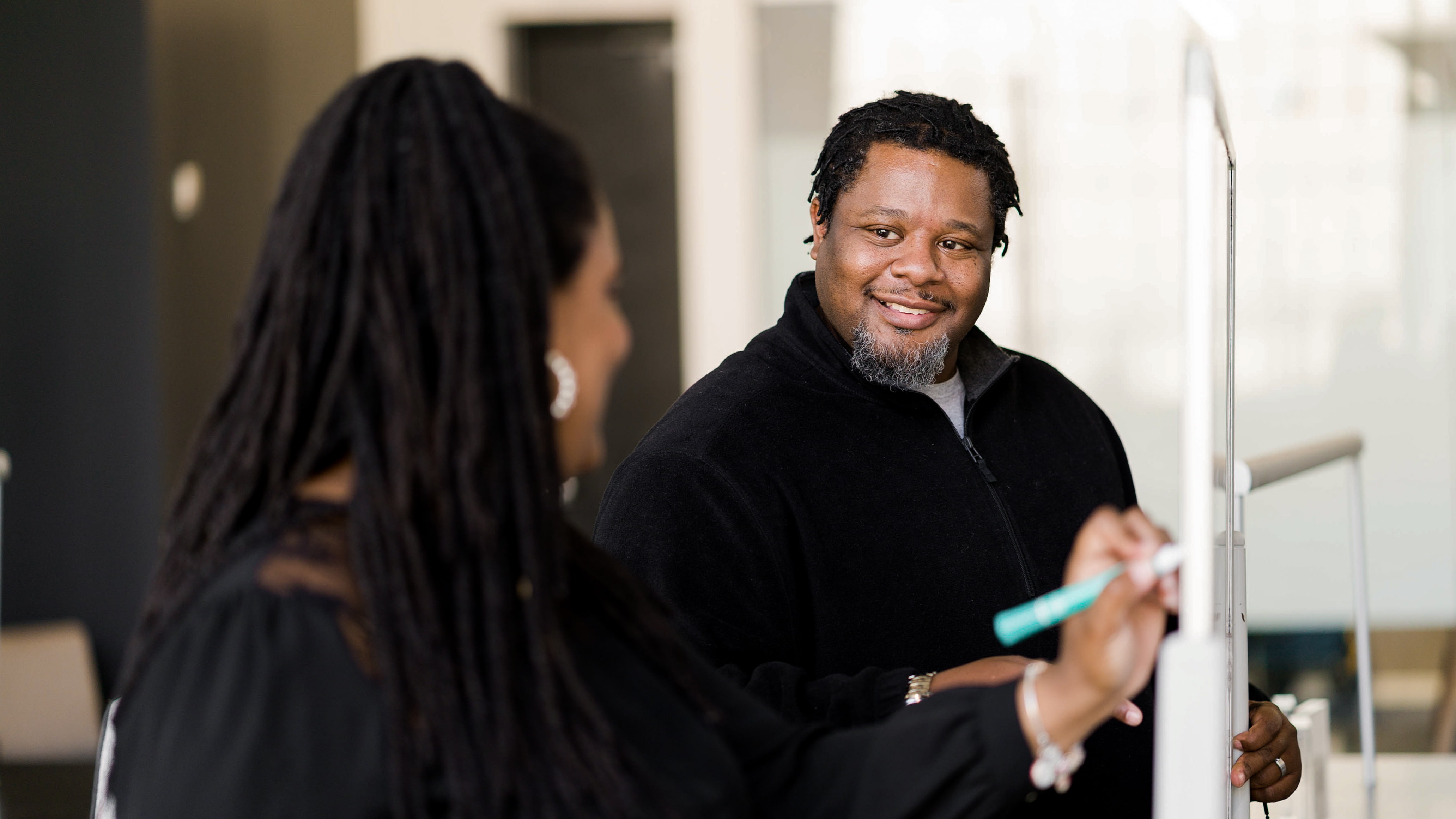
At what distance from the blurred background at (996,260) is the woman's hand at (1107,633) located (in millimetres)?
3164

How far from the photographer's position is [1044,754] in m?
1.07

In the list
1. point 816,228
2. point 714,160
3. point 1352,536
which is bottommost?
point 1352,536

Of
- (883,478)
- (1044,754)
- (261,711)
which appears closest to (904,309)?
(883,478)

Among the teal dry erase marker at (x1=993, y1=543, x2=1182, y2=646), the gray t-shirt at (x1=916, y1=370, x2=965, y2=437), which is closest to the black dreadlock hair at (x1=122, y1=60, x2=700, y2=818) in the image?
the teal dry erase marker at (x1=993, y1=543, x2=1182, y2=646)

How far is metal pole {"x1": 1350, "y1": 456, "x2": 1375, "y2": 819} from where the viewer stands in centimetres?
218

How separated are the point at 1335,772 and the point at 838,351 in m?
1.36

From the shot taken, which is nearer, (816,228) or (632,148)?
(816,228)

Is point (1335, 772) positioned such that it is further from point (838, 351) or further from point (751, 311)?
point (751, 311)

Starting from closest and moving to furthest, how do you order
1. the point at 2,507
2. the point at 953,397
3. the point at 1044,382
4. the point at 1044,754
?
the point at 1044,754, the point at 953,397, the point at 1044,382, the point at 2,507

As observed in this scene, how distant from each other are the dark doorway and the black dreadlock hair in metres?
3.54

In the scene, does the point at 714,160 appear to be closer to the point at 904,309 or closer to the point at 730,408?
the point at 904,309

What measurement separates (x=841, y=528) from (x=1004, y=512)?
23cm

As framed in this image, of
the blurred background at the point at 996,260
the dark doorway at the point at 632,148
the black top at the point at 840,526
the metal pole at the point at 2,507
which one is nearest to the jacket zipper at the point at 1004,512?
the black top at the point at 840,526

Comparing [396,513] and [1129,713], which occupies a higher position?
[396,513]
